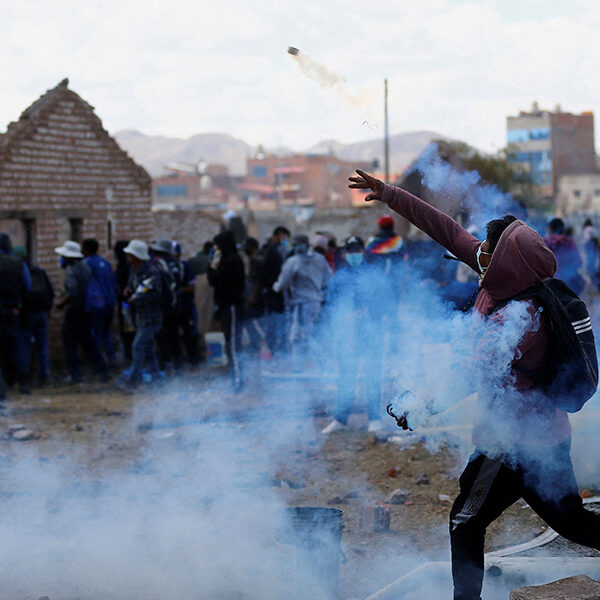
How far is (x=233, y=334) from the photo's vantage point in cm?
988

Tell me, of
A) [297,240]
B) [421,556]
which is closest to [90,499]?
[421,556]

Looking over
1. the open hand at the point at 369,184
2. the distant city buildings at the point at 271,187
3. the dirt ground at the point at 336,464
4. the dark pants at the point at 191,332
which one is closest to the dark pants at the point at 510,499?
the dirt ground at the point at 336,464

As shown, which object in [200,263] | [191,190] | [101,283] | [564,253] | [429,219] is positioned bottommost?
[101,283]

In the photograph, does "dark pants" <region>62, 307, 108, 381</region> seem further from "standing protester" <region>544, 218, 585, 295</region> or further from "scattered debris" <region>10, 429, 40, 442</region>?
"standing protester" <region>544, 218, 585, 295</region>

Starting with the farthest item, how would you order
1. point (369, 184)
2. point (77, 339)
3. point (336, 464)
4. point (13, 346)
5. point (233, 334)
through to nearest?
point (77, 339) < point (13, 346) < point (233, 334) < point (336, 464) < point (369, 184)

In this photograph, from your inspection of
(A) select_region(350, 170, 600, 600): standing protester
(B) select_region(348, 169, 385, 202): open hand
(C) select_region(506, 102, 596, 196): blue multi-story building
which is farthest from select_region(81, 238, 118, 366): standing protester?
(C) select_region(506, 102, 596, 196): blue multi-story building

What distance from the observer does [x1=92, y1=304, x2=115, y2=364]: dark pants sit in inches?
427

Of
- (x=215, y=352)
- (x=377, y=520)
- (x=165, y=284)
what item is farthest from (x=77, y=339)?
(x=377, y=520)

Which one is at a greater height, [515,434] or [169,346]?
[515,434]

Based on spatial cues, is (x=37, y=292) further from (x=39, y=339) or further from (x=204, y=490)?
(x=204, y=490)

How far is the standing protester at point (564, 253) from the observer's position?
10.3 m

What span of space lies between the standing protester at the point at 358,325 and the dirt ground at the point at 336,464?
0.27 m

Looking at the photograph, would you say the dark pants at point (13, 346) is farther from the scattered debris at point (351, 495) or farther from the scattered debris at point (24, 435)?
the scattered debris at point (351, 495)

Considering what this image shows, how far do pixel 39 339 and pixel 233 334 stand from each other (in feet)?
8.39
